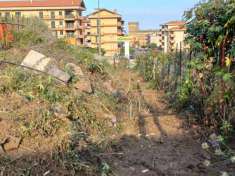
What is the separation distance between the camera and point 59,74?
20.2 feet

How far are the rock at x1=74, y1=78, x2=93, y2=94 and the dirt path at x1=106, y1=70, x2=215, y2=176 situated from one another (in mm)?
959

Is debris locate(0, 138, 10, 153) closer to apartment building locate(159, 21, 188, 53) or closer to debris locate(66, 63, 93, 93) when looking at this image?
debris locate(66, 63, 93, 93)

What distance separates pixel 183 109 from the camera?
6465mm

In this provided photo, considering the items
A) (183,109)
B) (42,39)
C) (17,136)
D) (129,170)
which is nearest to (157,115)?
(183,109)

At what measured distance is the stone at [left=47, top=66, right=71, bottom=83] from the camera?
6.12 meters

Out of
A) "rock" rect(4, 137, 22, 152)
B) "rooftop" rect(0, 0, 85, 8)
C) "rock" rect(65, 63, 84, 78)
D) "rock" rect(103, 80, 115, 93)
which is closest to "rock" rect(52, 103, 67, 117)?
"rock" rect(4, 137, 22, 152)

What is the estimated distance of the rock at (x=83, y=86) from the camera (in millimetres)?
6313

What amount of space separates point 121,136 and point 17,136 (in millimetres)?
1649

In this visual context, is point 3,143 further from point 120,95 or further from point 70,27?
point 70,27

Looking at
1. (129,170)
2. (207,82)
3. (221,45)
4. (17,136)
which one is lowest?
(129,170)

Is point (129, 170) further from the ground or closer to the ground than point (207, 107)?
closer to the ground

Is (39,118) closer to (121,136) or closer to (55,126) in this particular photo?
(55,126)

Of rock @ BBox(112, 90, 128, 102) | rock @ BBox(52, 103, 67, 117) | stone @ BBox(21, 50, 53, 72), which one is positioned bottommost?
rock @ BBox(112, 90, 128, 102)

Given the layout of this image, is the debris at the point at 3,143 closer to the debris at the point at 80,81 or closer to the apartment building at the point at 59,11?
the debris at the point at 80,81
